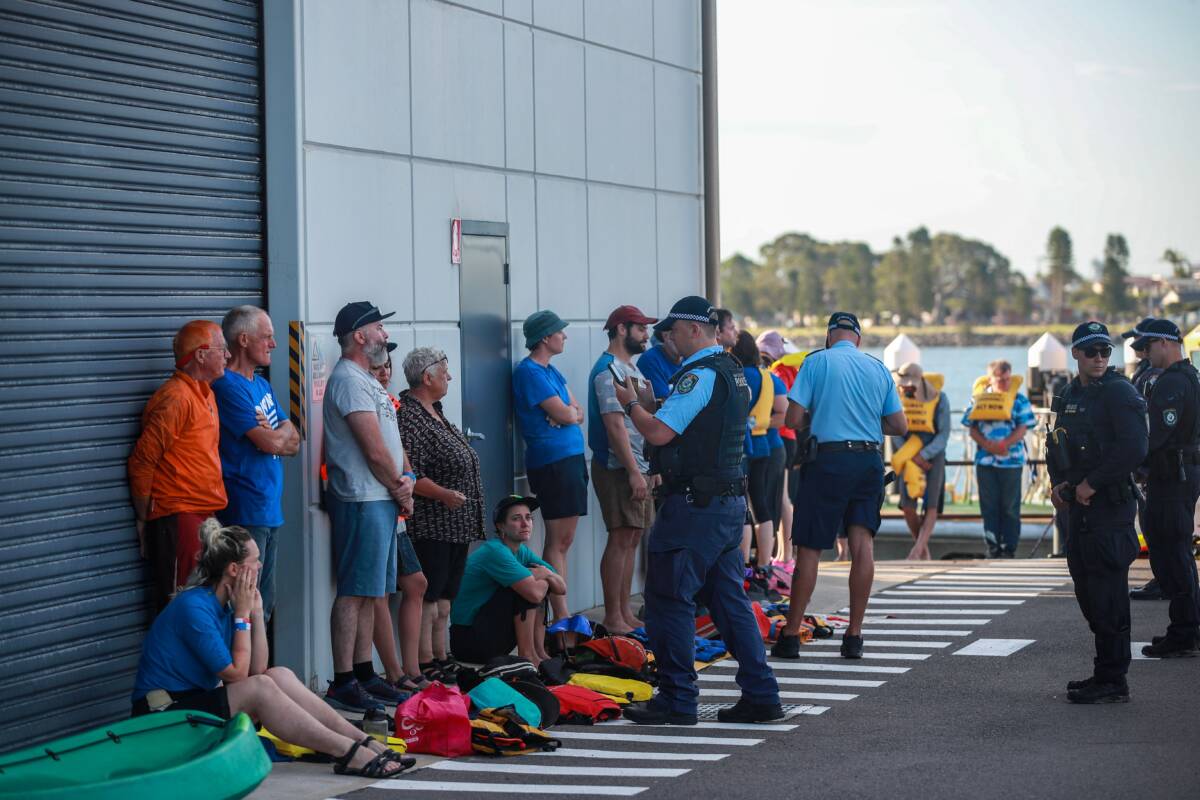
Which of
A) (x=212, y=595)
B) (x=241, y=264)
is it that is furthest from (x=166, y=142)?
(x=212, y=595)

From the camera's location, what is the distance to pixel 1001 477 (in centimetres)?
1658

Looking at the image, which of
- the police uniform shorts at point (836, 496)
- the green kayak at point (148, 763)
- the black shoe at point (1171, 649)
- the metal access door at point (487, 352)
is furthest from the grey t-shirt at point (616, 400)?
the green kayak at point (148, 763)

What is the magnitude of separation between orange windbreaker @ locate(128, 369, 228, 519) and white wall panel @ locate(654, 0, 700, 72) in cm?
651

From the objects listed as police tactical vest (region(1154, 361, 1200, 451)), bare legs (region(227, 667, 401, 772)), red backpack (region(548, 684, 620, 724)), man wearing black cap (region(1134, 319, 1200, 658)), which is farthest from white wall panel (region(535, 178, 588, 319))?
bare legs (region(227, 667, 401, 772))

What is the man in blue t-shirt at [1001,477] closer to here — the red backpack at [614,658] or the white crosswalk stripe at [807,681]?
the white crosswalk stripe at [807,681]

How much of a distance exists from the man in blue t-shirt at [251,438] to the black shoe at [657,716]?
1951 mm

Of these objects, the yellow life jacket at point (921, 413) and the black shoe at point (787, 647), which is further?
the yellow life jacket at point (921, 413)

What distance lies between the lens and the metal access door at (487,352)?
35.4ft

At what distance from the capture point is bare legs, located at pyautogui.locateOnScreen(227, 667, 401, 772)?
7230 mm

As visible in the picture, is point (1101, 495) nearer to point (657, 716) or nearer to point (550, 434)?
point (657, 716)

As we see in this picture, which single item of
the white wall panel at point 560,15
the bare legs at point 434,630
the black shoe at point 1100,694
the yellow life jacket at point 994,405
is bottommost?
the black shoe at point 1100,694

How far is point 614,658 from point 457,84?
151 inches

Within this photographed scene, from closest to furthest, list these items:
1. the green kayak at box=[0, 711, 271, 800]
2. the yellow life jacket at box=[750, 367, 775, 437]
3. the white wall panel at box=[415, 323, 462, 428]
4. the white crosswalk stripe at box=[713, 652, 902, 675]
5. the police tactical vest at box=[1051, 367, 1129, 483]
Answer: the green kayak at box=[0, 711, 271, 800]
the police tactical vest at box=[1051, 367, 1129, 483]
the white crosswalk stripe at box=[713, 652, 902, 675]
the white wall panel at box=[415, 323, 462, 428]
the yellow life jacket at box=[750, 367, 775, 437]

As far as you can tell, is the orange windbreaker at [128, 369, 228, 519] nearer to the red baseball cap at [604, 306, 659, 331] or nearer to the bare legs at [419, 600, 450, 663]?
the bare legs at [419, 600, 450, 663]
